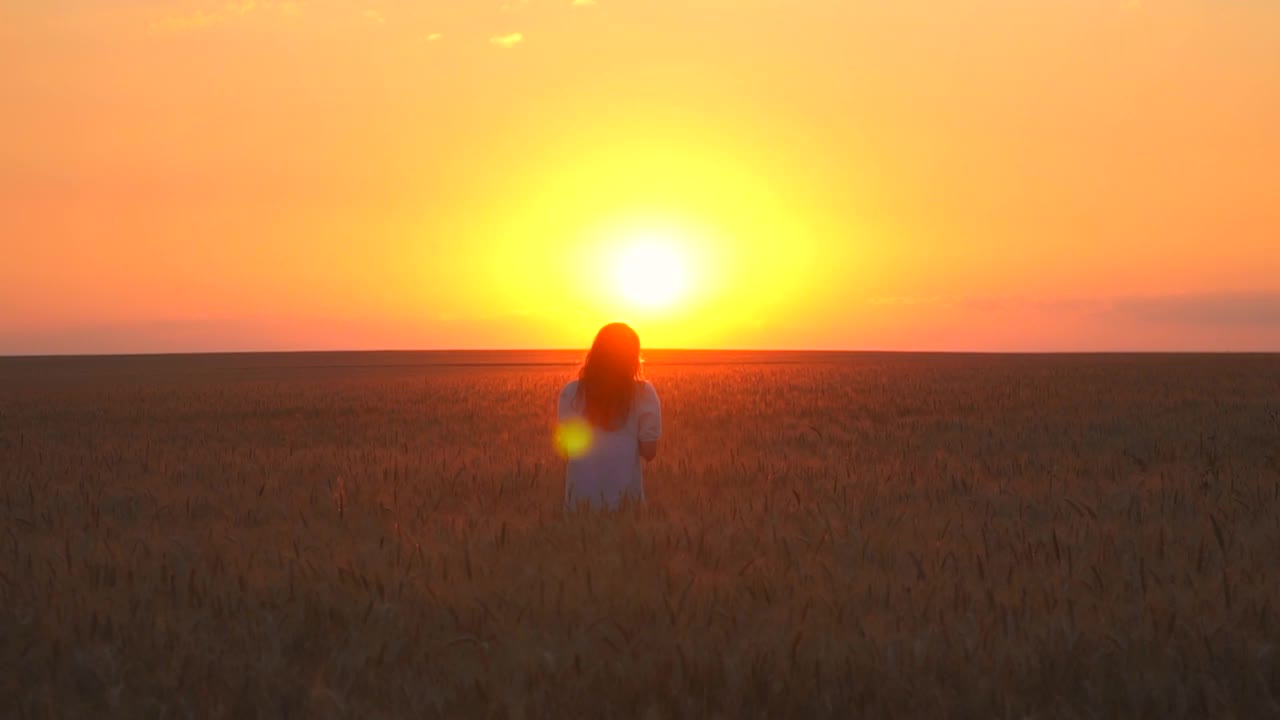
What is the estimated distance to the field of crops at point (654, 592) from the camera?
12.0ft

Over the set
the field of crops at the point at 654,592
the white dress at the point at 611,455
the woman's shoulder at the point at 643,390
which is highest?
the woman's shoulder at the point at 643,390

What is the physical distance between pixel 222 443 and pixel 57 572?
823 cm

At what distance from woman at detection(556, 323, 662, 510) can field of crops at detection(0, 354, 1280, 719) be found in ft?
1.01

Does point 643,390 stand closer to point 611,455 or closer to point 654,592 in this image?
point 611,455

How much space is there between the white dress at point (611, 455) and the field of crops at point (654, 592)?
0.26 meters

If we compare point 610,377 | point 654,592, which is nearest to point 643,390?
point 610,377

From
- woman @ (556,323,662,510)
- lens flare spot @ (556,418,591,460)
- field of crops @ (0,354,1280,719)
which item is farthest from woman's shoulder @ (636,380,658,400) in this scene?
field of crops @ (0,354,1280,719)

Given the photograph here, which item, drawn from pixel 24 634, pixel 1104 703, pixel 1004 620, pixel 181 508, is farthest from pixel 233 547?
pixel 1104 703

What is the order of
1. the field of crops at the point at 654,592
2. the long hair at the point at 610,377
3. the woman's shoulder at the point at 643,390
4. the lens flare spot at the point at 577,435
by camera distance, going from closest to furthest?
the field of crops at the point at 654,592, the long hair at the point at 610,377, the woman's shoulder at the point at 643,390, the lens flare spot at the point at 577,435

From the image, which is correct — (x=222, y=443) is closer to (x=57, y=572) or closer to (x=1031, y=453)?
(x=57, y=572)

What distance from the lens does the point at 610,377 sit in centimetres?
654

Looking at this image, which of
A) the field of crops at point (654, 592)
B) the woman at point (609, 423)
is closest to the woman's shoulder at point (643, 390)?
the woman at point (609, 423)

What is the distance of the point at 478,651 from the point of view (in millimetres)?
3990

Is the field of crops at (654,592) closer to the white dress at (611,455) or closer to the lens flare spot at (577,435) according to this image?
the white dress at (611,455)
